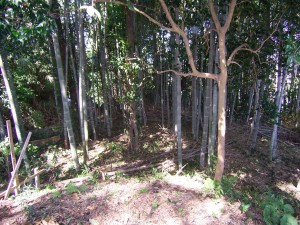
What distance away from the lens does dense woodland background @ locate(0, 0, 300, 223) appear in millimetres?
2904

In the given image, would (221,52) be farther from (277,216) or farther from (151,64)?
(277,216)

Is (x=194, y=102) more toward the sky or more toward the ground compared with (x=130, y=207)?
more toward the sky

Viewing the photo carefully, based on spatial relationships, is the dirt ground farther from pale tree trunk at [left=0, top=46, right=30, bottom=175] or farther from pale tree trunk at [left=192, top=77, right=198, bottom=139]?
pale tree trunk at [left=192, top=77, right=198, bottom=139]

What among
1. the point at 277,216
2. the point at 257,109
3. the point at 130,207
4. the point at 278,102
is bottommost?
the point at 277,216

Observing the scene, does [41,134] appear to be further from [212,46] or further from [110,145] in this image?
[212,46]

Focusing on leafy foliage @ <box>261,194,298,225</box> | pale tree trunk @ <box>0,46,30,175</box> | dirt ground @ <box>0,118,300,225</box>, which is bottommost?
leafy foliage @ <box>261,194,298,225</box>

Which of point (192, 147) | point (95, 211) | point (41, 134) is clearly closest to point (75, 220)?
point (95, 211)

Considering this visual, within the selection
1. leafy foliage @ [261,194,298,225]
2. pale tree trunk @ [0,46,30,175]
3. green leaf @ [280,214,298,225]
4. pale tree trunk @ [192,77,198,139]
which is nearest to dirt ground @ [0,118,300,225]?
leafy foliage @ [261,194,298,225]

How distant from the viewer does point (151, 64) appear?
4141mm

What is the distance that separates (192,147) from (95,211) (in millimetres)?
4506

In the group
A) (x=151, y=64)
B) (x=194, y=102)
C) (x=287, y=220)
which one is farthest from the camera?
(x=194, y=102)

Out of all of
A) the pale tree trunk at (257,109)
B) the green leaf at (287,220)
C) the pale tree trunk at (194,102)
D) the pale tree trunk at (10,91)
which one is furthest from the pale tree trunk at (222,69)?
the pale tree trunk at (10,91)

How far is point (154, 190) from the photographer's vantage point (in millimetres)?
2807

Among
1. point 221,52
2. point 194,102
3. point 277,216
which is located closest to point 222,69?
point 221,52
